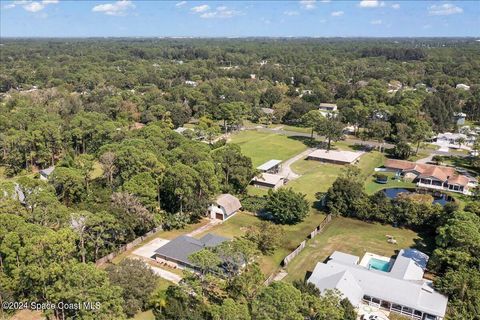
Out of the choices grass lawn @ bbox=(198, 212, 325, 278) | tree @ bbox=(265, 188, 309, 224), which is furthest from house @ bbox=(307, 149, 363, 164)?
tree @ bbox=(265, 188, 309, 224)

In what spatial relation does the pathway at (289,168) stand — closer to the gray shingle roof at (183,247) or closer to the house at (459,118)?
the gray shingle roof at (183,247)

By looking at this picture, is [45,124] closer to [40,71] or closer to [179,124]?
[179,124]

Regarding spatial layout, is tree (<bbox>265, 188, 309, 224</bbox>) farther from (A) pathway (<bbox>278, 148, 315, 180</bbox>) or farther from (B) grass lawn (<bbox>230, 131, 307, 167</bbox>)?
(B) grass lawn (<bbox>230, 131, 307, 167</bbox>)

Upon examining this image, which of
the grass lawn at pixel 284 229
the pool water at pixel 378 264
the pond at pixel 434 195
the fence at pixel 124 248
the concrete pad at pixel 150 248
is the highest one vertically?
the fence at pixel 124 248

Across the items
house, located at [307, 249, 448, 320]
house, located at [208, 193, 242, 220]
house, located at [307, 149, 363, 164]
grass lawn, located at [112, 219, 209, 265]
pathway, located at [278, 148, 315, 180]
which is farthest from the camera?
house, located at [307, 149, 363, 164]

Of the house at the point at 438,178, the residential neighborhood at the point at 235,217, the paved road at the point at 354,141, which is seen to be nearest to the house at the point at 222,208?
the residential neighborhood at the point at 235,217

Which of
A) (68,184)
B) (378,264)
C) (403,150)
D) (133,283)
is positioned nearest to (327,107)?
(403,150)
